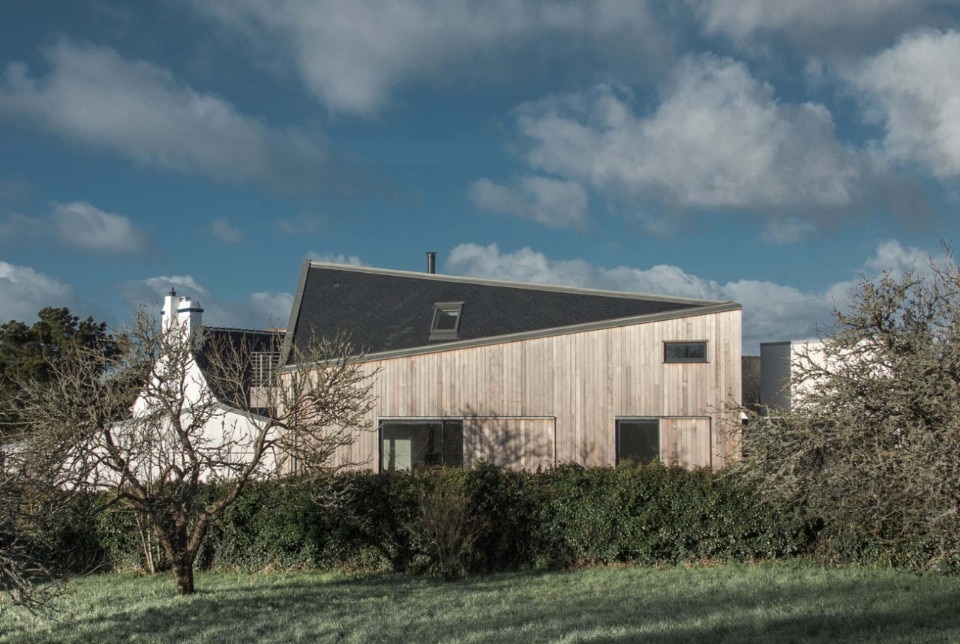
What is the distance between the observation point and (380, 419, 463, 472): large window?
1577cm

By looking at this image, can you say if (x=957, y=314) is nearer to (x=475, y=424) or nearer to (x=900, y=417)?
(x=900, y=417)

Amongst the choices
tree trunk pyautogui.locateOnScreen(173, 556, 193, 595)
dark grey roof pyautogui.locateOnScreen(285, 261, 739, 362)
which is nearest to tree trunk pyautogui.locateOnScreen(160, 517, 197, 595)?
tree trunk pyautogui.locateOnScreen(173, 556, 193, 595)

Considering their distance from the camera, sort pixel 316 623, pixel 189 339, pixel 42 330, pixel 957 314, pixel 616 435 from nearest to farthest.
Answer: pixel 316 623 → pixel 957 314 → pixel 189 339 → pixel 616 435 → pixel 42 330

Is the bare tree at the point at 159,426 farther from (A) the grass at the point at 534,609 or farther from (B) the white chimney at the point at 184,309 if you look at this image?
(B) the white chimney at the point at 184,309

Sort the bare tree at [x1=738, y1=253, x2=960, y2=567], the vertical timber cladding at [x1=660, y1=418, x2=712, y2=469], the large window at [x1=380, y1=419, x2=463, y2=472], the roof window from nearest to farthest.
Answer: the bare tree at [x1=738, y1=253, x2=960, y2=567]
the vertical timber cladding at [x1=660, y1=418, x2=712, y2=469]
the large window at [x1=380, y1=419, x2=463, y2=472]
the roof window

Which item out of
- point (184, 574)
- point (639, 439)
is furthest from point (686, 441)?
point (184, 574)

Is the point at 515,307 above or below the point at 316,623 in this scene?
above

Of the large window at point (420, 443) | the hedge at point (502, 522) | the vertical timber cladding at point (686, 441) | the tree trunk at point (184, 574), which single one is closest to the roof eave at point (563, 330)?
the large window at point (420, 443)

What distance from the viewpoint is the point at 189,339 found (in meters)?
11.6

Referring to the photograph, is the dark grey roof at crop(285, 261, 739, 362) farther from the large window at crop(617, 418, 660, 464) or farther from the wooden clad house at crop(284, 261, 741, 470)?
the large window at crop(617, 418, 660, 464)

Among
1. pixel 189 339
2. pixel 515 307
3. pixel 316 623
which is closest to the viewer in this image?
pixel 316 623

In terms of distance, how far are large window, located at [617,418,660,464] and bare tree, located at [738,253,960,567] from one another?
356 cm

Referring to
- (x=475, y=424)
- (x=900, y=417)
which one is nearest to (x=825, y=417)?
(x=900, y=417)

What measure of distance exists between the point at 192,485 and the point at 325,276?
9561mm
